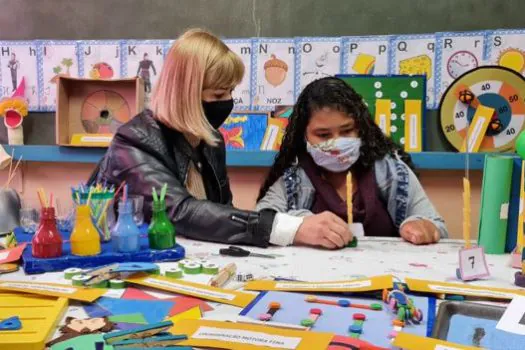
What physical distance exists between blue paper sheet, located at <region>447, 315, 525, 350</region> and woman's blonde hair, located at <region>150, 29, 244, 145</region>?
0.87 meters

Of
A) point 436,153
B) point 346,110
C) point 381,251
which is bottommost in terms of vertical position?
point 381,251

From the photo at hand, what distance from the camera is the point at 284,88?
2365 mm

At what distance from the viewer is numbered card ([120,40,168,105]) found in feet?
8.02

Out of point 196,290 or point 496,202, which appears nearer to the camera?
point 196,290

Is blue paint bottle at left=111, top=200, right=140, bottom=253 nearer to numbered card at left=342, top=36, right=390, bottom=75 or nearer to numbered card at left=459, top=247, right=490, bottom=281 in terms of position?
numbered card at left=459, top=247, right=490, bottom=281

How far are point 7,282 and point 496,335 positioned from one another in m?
0.73

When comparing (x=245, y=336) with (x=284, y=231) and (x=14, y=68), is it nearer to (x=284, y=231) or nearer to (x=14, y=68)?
(x=284, y=231)

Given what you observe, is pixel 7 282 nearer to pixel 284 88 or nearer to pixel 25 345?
pixel 25 345

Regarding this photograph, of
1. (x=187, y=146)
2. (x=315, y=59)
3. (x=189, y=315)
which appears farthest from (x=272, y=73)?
(x=189, y=315)

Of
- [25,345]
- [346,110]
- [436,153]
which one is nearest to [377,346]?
[25,345]

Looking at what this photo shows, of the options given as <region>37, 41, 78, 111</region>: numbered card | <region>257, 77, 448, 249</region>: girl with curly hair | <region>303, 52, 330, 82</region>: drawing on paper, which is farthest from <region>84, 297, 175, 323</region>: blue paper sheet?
<region>37, 41, 78, 111</region>: numbered card

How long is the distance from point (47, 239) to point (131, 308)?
1.03ft

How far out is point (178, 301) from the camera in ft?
2.65

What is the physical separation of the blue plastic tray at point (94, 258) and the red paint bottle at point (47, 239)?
0.05 feet
